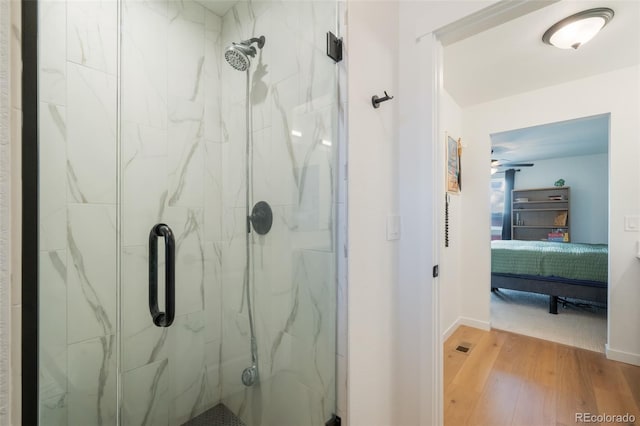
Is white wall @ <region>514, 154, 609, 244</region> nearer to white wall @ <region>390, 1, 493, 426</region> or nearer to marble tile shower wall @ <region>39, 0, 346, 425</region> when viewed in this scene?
white wall @ <region>390, 1, 493, 426</region>

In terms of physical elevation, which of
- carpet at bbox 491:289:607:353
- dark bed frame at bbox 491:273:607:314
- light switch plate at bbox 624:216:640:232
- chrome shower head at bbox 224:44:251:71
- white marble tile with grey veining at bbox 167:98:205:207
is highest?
chrome shower head at bbox 224:44:251:71

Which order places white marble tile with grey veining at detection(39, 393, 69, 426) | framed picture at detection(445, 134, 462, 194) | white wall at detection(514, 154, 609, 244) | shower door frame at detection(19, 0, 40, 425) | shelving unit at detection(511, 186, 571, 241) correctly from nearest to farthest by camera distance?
shower door frame at detection(19, 0, 40, 425) → white marble tile with grey veining at detection(39, 393, 69, 426) → framed picture at detection(445, 134, 462, 194) → white wall at detection(514, 154, 609, 244) → shelving unit at detection(511, 186, 571, 241)

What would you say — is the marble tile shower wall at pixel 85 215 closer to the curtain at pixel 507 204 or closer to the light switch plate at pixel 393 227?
the light switch plate at pixel 393 227

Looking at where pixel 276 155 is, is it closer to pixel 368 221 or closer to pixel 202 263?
pixel 368 221

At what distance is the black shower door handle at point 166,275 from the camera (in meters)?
1.10

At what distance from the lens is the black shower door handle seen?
110 cm

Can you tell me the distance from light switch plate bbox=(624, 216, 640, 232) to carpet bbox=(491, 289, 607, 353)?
1.12m

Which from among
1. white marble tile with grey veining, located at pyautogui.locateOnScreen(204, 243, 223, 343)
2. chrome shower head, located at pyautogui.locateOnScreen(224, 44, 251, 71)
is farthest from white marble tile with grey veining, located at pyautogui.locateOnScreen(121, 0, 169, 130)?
white marble tile with grey veining, located at pyautogui.locateOnScreen(204, 243, 223, 343)

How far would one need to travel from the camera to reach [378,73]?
4.24 feet

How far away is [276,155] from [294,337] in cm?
82

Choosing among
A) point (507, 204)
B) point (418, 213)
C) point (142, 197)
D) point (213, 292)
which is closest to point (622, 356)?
point (418, 213)

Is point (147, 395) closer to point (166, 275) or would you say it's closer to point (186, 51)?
point (166, 275)

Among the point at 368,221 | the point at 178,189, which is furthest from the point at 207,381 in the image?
the point at 368,221

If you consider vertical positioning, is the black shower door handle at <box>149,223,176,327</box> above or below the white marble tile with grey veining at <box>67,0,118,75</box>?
below
